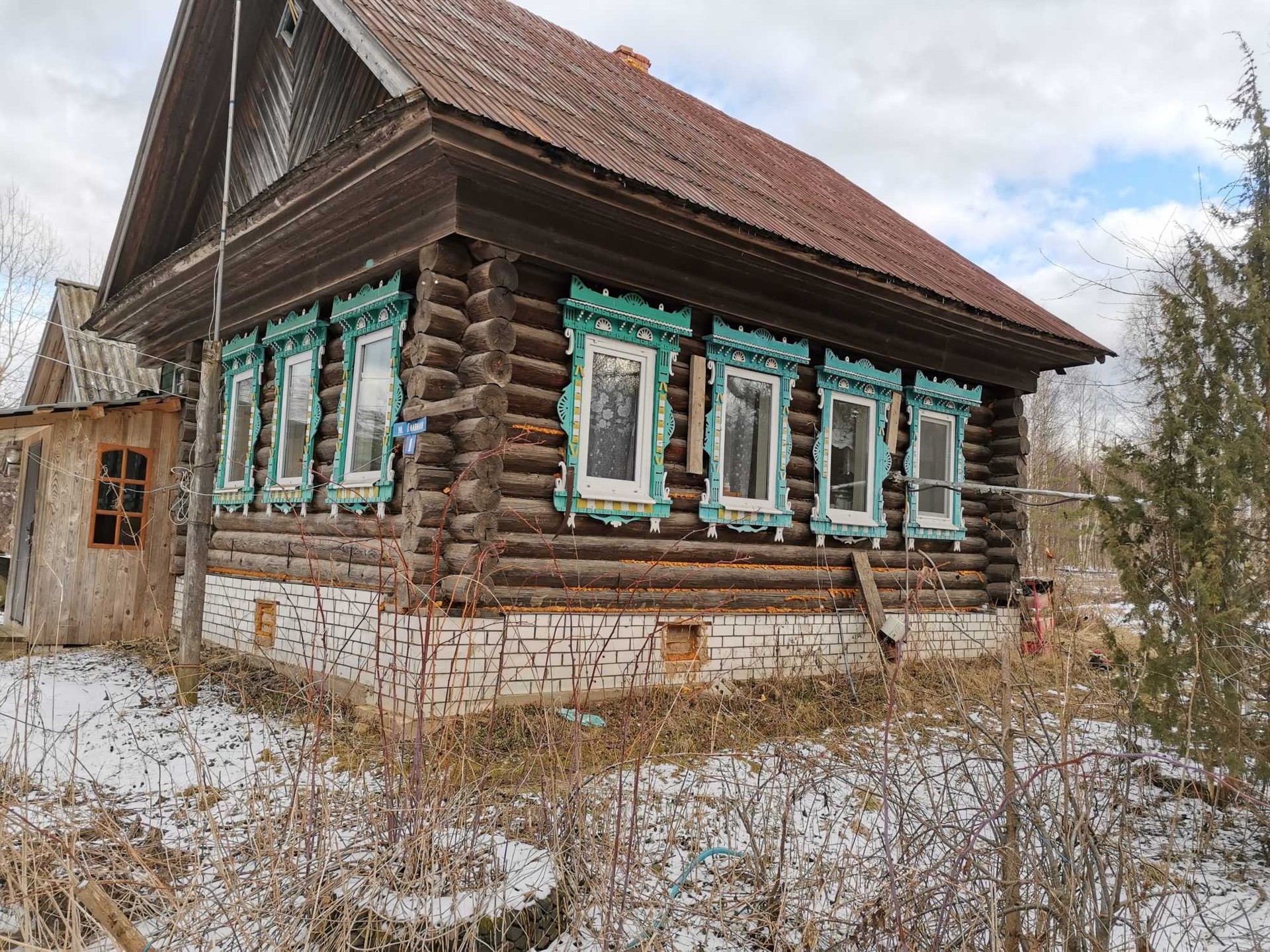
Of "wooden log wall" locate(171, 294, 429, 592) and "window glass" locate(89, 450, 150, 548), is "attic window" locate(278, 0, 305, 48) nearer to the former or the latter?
"wooden log wall" locate(171, 294, 429, 592)

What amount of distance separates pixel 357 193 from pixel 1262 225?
616 cm

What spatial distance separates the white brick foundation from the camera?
6395 millimetres

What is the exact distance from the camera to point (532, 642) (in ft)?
23.1

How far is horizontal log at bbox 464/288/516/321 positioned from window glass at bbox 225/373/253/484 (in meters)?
4.52

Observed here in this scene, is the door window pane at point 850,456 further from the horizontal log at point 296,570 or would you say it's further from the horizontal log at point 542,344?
the horizontal log at point 296,570

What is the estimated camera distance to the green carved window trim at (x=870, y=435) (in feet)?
30.1

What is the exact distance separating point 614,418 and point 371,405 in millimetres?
2166

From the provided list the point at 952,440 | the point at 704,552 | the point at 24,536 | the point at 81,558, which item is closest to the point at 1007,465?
the point at 952,440

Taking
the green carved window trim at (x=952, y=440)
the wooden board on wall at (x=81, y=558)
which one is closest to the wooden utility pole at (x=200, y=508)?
the wooden board on wall at (x=81, y=558)

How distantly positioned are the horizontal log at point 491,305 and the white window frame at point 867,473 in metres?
3.95

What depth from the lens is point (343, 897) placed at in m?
2.87

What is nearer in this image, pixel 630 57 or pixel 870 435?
pixel 870 435

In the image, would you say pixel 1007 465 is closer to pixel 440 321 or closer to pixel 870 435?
pixel 870 435

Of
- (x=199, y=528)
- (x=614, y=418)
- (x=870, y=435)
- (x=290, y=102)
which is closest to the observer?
(x=199, y=528)
